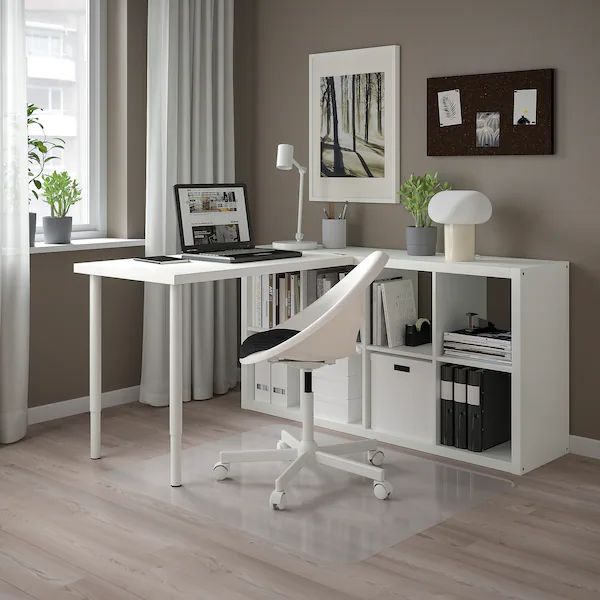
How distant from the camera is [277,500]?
11.0 feet

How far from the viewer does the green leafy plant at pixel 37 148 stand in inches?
175

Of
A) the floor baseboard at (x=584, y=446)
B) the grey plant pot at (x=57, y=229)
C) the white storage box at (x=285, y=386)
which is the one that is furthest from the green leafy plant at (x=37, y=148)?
the floor baseboard at (x=584, y=446)

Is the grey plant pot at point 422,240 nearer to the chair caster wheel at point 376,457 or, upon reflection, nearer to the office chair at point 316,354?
the office chair at point 316,354

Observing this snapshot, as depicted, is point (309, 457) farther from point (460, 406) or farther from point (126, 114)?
point (126, 114)

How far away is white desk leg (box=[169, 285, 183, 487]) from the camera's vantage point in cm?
348

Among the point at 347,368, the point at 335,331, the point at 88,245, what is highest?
the point at 88,245

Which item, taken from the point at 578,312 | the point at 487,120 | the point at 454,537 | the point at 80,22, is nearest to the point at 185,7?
the point at 80,22

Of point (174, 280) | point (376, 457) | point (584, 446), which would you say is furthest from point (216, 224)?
point (584, 446)

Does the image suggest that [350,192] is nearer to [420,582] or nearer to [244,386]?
[244,386]

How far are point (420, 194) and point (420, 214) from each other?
0.29 feet

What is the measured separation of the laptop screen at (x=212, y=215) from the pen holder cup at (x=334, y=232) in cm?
49

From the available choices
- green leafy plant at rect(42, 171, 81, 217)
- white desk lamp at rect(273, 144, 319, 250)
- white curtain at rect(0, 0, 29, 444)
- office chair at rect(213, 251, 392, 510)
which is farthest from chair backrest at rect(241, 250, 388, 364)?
green leafy plant at rect(42, 171, 81, 217)

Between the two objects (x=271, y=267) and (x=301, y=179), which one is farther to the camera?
(x=301, y=179)

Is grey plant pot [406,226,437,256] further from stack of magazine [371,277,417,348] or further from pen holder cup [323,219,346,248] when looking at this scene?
pen holder cup [323,219,346,248]
